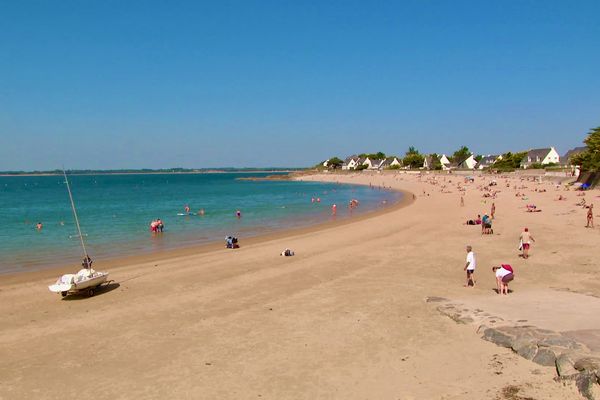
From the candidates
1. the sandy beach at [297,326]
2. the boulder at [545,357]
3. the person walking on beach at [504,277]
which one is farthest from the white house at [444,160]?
the boulder at [545,357]

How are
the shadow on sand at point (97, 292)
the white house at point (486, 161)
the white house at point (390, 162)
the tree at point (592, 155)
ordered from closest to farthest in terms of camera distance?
1. the shadow on sand at point (97, 292)
2. the tree at point (592, 155)
3. the white house at point (486, 161)
4. the white house at point (390, 162)

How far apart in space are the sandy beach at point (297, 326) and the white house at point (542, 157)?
100813 mm

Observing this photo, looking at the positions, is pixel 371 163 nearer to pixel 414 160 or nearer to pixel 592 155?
pixel 414 160

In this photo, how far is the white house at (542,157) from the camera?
11119 cm

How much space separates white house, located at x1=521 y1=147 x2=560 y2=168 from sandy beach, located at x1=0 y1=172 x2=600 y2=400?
101m

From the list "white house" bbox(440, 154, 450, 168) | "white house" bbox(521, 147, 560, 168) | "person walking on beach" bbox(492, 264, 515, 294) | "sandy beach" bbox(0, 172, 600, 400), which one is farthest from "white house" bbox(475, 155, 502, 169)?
"person walking on beach" bbox(492, 264, 515, 294)

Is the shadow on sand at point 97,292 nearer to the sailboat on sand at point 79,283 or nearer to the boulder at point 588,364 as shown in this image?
the sailboat on sand at point 79,283

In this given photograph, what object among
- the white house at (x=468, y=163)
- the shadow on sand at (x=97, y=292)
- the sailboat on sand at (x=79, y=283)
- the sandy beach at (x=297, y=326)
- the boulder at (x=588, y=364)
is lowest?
the shadow on sand at (x=97, y=292)

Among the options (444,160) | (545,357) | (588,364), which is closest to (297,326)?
(545,357)

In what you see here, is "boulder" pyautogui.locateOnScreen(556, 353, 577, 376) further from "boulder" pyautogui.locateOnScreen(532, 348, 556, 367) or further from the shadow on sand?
the shadow on sand

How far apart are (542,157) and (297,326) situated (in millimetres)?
118031

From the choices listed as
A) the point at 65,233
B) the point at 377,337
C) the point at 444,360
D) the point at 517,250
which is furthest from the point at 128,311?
the point at 65,233

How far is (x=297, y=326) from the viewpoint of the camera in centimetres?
1180

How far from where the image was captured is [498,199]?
48531 millimetres
